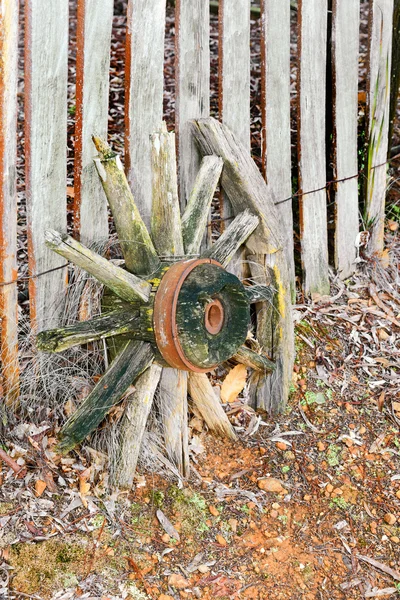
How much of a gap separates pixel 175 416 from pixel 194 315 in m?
0.60

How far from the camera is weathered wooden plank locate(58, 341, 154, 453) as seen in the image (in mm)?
2859

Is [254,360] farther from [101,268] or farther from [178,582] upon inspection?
[178,582]

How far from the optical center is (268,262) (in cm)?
→ 356

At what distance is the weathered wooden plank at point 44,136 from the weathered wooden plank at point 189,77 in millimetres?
604

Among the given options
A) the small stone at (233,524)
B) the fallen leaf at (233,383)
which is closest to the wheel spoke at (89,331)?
the fallen leaf at (233,383)

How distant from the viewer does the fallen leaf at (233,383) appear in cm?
358

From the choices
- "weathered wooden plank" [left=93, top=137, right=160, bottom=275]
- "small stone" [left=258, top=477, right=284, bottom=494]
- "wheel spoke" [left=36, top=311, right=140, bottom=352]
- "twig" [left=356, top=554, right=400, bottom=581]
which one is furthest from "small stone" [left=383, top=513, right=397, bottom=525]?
"weathered wooden plank" [left=93, top=137, right=160, bottom=275]

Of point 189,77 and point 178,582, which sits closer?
point 178,582

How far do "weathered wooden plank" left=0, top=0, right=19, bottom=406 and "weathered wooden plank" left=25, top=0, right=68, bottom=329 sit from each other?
56mm

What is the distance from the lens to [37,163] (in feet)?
9.44

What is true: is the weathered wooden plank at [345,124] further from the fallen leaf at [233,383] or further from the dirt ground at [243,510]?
the fallen leaf at [233,383]

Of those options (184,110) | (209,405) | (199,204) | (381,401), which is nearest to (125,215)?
(199,204)

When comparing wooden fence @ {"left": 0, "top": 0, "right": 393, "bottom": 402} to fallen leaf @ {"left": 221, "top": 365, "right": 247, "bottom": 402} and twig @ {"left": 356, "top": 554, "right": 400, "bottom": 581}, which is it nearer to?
fallen leaf @ {"left": 221, "top": 365, "right": 247, "bottom": 402}

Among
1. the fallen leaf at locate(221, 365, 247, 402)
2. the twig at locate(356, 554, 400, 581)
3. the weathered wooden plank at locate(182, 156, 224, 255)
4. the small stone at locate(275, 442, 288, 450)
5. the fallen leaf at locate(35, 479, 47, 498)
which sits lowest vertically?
the twig at locate(356, 554, 400, 581)
